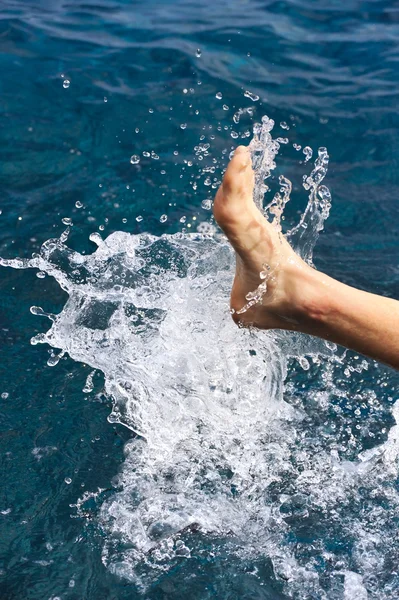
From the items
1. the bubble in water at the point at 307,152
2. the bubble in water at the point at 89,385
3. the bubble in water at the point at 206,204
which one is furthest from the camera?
the bubble in water at the point at 307,152

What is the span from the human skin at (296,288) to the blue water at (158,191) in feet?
2.49

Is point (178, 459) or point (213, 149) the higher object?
point (213, 149)

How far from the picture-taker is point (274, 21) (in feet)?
19.5

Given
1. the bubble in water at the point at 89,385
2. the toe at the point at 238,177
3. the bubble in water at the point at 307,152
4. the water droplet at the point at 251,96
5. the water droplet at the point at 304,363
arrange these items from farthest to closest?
the water droplet at the point at 251,96
the bubble in water at the point at 307,152
the water droplet at the point at 304,363
the bubble in water at the point at 89,385
the toe at the point at 238,177

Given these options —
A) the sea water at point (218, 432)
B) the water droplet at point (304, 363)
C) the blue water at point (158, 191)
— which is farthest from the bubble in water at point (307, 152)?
the water droplet at point (304, 363)

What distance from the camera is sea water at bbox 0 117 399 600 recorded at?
7.84 feet

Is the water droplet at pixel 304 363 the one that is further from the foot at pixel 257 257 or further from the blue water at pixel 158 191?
the foot at pixel 257 257

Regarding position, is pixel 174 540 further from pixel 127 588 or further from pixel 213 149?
pixel 213 149

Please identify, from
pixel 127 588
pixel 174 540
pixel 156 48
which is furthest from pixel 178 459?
pixel 156 48

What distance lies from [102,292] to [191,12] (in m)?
3.90

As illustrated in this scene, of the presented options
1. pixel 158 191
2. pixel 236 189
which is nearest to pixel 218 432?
pixel 236 189

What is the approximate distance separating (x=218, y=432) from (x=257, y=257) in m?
0.98

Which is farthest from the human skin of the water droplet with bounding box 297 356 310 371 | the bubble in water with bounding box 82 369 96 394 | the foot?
the bubble in water with bounding box 82 369 96 394

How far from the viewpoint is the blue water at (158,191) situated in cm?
240
